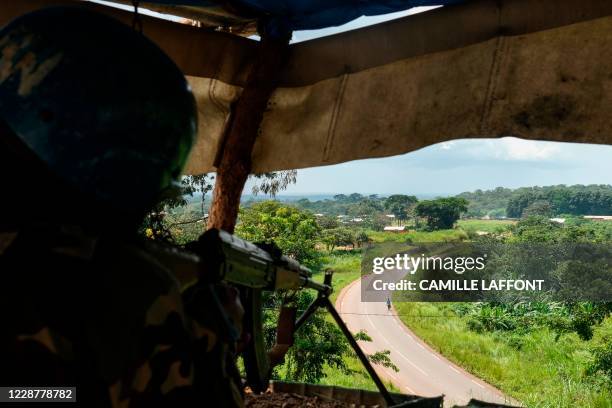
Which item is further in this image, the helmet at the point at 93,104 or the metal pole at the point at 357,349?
the metal pole at the point at 357,349

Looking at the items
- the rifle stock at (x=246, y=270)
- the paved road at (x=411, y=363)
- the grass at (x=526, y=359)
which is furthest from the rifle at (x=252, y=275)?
the paved road at (x=411, y=363)

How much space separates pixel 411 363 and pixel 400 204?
32.2 feet

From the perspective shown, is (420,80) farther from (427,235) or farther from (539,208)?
(539,208)

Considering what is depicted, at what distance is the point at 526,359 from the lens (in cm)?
1639

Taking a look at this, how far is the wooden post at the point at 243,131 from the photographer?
238cm

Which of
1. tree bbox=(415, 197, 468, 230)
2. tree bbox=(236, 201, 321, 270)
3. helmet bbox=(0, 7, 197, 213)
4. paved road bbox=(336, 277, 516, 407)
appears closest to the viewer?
helmet bbox=(0, 7, 197, 213)

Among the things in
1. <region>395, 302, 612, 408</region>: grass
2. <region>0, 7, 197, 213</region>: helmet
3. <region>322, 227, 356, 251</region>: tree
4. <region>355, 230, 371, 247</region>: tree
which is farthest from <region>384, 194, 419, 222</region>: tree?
<region>0, 7, 197, 213</region>: helmet

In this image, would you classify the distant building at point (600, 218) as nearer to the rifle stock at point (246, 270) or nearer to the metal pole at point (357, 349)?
the metal pole at point (357, 349)

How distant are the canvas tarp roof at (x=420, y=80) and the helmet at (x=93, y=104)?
3.38ft

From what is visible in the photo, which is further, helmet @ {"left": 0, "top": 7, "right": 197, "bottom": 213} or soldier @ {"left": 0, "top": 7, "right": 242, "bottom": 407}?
helmet @ {"left": 0, "top": 7, "right": 197, "bottom": 213}

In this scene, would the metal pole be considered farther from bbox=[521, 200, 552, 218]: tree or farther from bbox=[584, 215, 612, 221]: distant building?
bbox=[584, 215, 612, 221]: distant building

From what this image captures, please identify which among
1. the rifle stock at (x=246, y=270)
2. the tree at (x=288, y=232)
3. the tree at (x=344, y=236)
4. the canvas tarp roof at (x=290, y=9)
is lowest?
the rifle stock at (x=246, y=270)

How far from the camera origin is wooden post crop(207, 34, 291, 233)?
93.5 inches

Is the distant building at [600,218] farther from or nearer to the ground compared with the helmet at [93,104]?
farther from the ground
